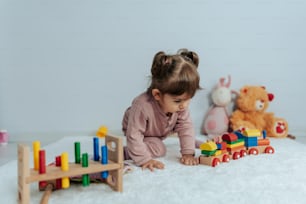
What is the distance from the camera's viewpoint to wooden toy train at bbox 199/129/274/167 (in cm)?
132

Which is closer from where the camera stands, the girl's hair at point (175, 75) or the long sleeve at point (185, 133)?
the girl's hair at point (175, 75)

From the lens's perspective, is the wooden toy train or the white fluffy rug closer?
the white fluffy rug

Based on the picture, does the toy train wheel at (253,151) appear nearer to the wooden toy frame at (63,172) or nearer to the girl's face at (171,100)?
the girl's face at (171,100)

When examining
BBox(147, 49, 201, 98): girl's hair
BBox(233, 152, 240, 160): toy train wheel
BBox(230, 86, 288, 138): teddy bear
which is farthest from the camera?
BBox(230, 86, 288, 138): teddy bear

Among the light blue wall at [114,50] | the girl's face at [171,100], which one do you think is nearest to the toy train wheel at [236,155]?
the girl's face at [171,100]

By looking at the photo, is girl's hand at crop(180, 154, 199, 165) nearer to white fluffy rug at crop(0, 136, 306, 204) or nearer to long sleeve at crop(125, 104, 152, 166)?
white fluffy rug at crop(0, 136, 306, 204)

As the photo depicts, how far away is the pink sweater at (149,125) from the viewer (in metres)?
1.32

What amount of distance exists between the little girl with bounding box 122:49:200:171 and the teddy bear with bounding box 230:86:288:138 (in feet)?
2.24

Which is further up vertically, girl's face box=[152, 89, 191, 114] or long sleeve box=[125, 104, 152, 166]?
girl's face box=[152, 89, 191, 114]

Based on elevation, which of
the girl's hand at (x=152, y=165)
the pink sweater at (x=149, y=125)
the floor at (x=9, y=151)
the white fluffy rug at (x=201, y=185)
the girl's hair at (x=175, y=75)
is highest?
the girl's hair at (x=175, y=75)

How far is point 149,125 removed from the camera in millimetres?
1421

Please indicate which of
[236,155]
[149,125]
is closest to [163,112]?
[149,125]

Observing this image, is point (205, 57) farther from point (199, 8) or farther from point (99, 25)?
point (99, 25)

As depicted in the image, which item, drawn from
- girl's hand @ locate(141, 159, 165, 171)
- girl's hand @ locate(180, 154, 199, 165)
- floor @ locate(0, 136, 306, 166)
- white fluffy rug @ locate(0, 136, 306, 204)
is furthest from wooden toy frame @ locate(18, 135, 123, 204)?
floor @ locate(0, 136, 306, 166)
